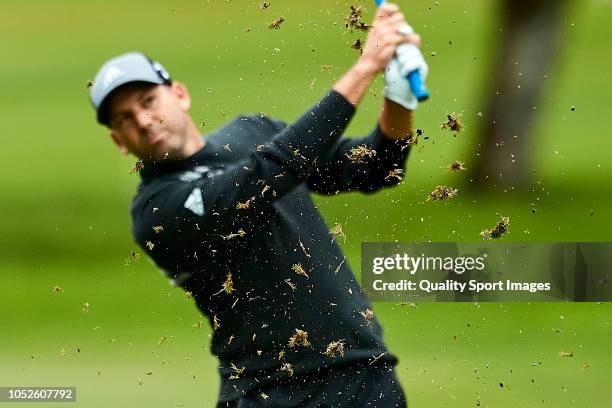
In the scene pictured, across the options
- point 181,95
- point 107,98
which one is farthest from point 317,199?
point 107,98

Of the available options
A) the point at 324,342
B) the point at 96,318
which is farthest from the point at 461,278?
the point at 96,318

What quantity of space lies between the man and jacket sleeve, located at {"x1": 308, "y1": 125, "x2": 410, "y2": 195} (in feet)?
0.12

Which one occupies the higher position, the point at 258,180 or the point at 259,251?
the point at 258,180

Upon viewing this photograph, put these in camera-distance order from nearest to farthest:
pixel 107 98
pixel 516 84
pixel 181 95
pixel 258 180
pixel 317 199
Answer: pixel 258 180 < pixel 107 98 < pixel 181 95 < pixel 317 199 < pixel 516 84

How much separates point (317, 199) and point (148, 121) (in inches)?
79.0

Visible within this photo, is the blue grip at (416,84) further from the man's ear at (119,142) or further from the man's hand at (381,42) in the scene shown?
the man's ear at (119,142)

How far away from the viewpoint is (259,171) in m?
2.23

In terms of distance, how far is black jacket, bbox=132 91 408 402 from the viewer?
2240mm

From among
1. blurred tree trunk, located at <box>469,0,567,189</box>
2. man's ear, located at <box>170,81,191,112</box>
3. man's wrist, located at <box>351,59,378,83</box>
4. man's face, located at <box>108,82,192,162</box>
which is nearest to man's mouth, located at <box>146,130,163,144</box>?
man's face, located at <box>108,82,192,162</box>

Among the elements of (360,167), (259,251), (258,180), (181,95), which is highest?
(181,95)

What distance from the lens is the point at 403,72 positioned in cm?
238

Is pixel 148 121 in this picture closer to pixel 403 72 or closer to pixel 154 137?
pixel 154 137

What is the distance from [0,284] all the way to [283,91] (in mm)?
2113

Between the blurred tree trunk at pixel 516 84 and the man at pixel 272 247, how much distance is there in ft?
10.7
